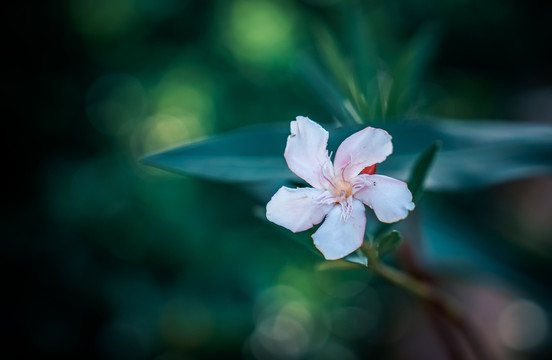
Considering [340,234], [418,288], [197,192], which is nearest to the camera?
[340,234]

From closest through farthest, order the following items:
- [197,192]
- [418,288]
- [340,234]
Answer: [340,234], [418,288], [197,192]

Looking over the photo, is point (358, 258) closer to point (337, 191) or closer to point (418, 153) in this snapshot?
point (337, 191)

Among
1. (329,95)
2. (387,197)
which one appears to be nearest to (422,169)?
(387,197)

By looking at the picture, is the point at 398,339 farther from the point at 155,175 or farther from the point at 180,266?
the point at 155,175

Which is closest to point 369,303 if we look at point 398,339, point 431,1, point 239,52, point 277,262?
point 398,339

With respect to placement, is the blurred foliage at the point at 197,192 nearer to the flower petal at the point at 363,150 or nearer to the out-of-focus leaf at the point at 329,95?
the out-of-focus leaf at the point at 329,95

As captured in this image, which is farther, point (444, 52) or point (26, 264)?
point (444, 52)

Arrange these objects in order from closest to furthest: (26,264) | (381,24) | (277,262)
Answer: (277,262) → (26,264) → (381,24)

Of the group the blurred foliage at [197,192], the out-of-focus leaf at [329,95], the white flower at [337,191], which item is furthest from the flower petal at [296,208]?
the blurred foliage at [197,192]
